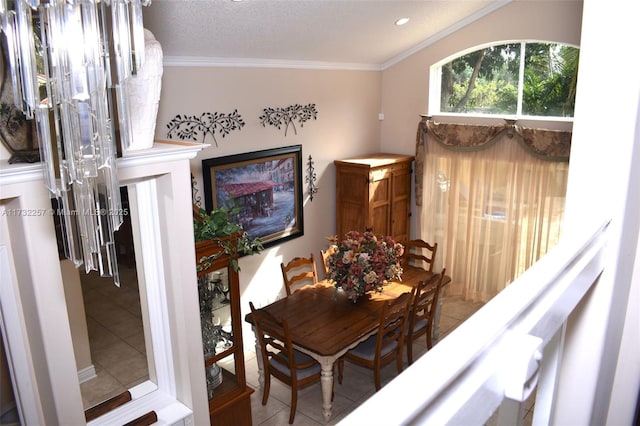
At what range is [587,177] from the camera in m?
1.07

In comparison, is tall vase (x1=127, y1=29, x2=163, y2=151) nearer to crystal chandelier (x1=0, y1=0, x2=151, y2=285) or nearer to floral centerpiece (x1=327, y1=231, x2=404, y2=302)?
crystal chandelier (x1=0, y1=0, x2=151, y2=285)

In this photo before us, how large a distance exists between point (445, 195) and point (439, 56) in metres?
1.65

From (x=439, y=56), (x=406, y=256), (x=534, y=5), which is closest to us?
(x=534, y=5)

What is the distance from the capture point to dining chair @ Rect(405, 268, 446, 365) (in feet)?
14.3

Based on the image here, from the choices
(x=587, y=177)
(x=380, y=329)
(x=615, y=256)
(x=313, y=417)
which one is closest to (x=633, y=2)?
(x=587, y=177)

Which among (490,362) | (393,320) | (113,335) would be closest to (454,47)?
(393,320)

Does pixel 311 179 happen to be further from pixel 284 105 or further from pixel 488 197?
pixel 488 197

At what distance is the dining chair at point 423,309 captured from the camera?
14.3 ft

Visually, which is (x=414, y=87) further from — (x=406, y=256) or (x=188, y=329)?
(x=188, y=329)

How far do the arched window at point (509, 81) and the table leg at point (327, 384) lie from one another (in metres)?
3.58

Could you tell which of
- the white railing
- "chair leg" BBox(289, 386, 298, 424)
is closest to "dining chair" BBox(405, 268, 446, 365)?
"chair leg" BBox(289, 386, 298, 424)

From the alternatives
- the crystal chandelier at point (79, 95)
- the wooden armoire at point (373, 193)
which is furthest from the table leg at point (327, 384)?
the crystal chandelier at point (79, 95)

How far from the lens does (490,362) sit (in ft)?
1.75

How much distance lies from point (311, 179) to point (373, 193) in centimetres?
73
